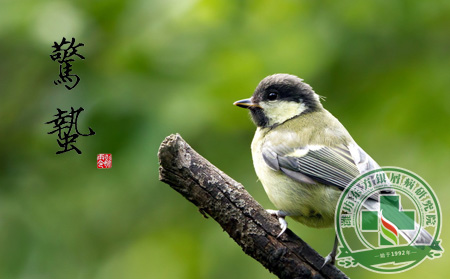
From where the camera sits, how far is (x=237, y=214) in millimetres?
3146

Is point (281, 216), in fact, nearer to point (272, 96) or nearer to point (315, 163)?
point (315, 163)

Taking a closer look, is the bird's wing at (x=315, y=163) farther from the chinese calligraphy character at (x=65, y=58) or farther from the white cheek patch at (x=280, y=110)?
the chinese calligraphy character at (x=65, y=58)

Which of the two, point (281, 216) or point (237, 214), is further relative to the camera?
point (281, 216)

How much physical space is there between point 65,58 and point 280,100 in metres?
1.47

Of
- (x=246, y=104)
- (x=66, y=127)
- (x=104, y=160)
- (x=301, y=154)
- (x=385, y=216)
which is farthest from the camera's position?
(x=66, y=127)

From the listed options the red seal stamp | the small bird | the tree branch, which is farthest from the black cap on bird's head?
the tree branch

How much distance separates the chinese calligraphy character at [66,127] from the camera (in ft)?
14.3

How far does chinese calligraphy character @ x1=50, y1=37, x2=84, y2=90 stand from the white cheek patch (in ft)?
4.29

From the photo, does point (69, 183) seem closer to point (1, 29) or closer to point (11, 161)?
point (11, 161)

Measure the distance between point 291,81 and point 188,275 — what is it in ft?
4.79

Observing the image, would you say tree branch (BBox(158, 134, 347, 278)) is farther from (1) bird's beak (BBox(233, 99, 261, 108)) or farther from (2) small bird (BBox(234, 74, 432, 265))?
(1) bird's beak (BBox(233, 99, 261, 108))

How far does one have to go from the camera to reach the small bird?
3.44m

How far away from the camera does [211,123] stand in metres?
4.25

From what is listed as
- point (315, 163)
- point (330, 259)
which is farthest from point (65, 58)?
point (330, 259)
